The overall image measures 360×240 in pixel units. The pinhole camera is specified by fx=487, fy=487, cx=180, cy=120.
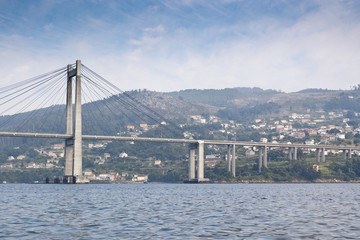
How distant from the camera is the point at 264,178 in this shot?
156625 millimetres

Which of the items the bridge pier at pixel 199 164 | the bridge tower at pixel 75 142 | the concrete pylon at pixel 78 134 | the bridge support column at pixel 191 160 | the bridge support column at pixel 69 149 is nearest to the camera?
the concrete pylon at pixel 78 134

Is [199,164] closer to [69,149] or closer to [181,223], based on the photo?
[69,149]

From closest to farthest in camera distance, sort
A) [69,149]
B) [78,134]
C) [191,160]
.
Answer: [78,134] < [69,149] < [191,160]

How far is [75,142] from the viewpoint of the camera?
100062 mm

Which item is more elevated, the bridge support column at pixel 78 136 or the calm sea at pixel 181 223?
the bridge support column at pixel 78 136

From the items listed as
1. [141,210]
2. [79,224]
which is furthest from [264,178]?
[79,224]

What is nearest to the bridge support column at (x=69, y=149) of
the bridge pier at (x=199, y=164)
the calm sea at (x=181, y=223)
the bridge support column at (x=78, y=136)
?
the bridge support column at (x=78, y=136)

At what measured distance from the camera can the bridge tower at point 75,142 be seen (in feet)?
331

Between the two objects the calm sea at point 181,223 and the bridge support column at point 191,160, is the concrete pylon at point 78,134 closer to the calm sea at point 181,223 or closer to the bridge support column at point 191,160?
the bridge support column at point 191,160

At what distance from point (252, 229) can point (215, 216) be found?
678cm

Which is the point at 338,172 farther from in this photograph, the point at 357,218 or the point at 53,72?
the point at 357,218

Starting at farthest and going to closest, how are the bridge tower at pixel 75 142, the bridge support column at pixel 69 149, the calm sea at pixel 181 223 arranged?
the bridge support column at pixel 69 149
the bridge tower at pixel 75 142
the calm sea at pixel 181 223

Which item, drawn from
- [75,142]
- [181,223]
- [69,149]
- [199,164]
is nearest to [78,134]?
[75,142]

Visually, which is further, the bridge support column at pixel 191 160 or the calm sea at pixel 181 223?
the bridge support column at pixel 191 160
